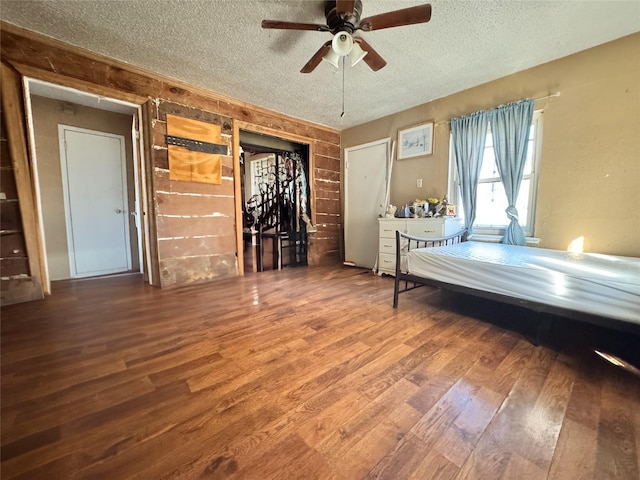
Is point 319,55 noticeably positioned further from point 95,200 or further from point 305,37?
point 95,200

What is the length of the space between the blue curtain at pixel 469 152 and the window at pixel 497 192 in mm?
104

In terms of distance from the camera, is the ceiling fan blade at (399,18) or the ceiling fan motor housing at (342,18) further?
the ceiling fan motor housing at (342,18)

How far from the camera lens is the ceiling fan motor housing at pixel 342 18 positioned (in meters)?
1.81

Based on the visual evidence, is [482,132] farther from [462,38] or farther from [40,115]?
[40,115]

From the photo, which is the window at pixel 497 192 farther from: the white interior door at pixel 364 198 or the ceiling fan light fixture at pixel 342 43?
the ceiling fan light fixture at pixel 342 43

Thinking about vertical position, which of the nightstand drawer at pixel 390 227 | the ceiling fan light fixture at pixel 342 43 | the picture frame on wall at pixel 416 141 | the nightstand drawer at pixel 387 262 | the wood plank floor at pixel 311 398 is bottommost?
the wood plank floor at pixel 311 398

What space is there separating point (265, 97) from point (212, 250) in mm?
2211

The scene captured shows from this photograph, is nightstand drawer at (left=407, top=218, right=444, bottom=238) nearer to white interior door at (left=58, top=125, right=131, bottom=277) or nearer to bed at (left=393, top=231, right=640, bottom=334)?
bed at (left=393, top=231, right=640, bottom=334)

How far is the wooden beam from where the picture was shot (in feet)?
7.58

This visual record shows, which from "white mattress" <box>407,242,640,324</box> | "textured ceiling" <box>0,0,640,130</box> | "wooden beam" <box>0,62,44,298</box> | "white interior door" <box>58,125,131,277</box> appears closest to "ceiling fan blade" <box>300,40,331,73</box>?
"textured ceiling" <box>0,0,640,130</box>

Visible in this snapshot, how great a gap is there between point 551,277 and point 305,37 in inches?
105

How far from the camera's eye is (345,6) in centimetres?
172

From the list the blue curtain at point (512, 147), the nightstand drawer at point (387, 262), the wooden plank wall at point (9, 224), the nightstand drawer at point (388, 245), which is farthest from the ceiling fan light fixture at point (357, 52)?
the wooden plank wall at point (9, 224)

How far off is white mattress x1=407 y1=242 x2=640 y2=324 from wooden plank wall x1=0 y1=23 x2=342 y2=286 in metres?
2.74
